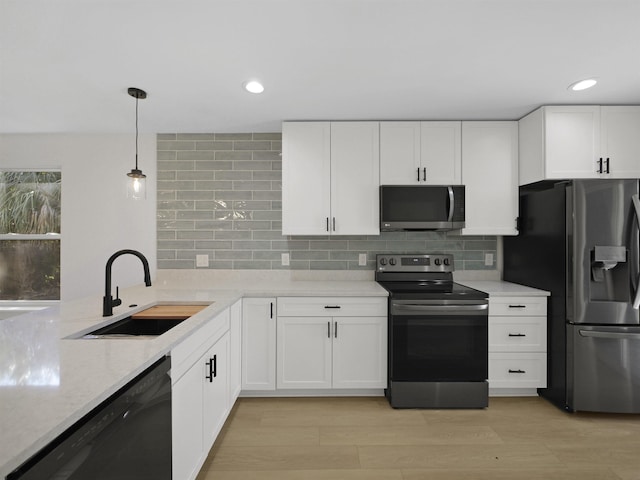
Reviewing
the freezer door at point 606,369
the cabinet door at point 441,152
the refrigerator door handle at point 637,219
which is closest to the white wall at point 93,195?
the cabinet door at point 441,152

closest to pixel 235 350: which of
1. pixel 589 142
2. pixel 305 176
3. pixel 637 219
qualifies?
pixel 305 176

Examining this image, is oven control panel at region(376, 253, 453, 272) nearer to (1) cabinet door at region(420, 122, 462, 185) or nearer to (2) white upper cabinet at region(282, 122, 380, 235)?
(2) white upper cabinet at region(282, 122, 380, 235)

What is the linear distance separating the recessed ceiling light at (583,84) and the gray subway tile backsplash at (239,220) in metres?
1.34

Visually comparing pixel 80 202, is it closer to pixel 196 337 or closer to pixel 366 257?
pixel 196 337

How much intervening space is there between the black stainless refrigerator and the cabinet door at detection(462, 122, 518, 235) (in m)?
0.46

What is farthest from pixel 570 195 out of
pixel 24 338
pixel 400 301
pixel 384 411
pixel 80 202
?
pixel 80 202

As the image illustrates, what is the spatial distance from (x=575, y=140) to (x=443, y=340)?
185 centimetres

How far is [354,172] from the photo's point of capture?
2830 mm

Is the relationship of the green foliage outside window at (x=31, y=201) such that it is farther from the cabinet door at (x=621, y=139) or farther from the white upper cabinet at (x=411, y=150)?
the cabinet door at (x=621, y=139)

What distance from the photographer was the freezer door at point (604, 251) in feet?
7.47

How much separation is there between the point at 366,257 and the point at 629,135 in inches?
88.1

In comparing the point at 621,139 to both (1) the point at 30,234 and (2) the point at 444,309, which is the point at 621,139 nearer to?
(2) the point at 444,309

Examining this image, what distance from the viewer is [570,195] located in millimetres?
2348

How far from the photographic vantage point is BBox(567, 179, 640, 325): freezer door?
2277 millimetres
